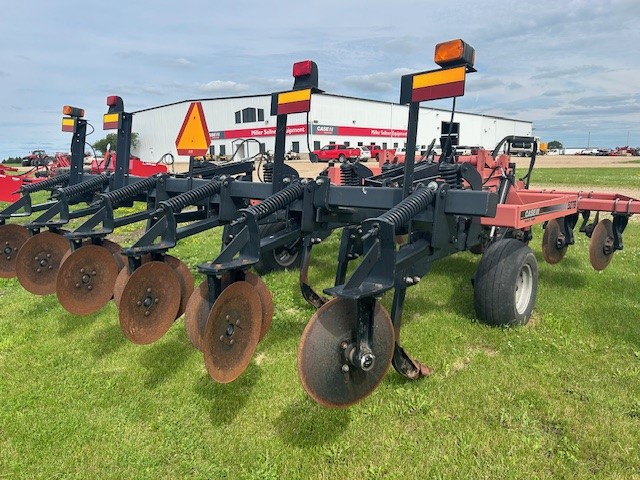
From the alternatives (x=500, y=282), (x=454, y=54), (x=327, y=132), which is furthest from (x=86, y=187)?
(x=327, y=132)

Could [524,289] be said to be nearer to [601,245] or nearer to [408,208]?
[601,245]

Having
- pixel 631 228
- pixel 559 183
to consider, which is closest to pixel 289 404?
pixel 631 228

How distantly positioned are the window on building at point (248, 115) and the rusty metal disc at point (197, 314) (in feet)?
149

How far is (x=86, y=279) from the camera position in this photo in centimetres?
341

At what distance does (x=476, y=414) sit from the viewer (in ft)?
9.63

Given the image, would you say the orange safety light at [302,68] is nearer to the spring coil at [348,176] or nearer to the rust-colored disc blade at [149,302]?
the rust-colored disc blade at [149,302]

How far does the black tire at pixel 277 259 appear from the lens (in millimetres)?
5574

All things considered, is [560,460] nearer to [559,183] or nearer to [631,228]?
[631,228]

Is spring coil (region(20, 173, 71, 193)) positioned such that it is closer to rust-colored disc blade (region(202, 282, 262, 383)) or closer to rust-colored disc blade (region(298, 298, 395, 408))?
rust-colored disc blade (region(202, 282, 262, 383))

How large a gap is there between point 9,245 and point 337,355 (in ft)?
11.3

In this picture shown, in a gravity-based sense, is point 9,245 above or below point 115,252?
below

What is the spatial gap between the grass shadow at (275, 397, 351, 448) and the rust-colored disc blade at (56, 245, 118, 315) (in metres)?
1.55

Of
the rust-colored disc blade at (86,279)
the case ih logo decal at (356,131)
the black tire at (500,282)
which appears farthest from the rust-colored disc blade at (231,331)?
the case ih logo decal at (356,131)

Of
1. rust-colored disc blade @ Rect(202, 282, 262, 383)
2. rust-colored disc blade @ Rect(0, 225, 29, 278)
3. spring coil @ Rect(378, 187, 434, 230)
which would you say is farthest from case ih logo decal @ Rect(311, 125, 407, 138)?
rust-colored disc blade @ Rect(202, 282, 262, 383)
